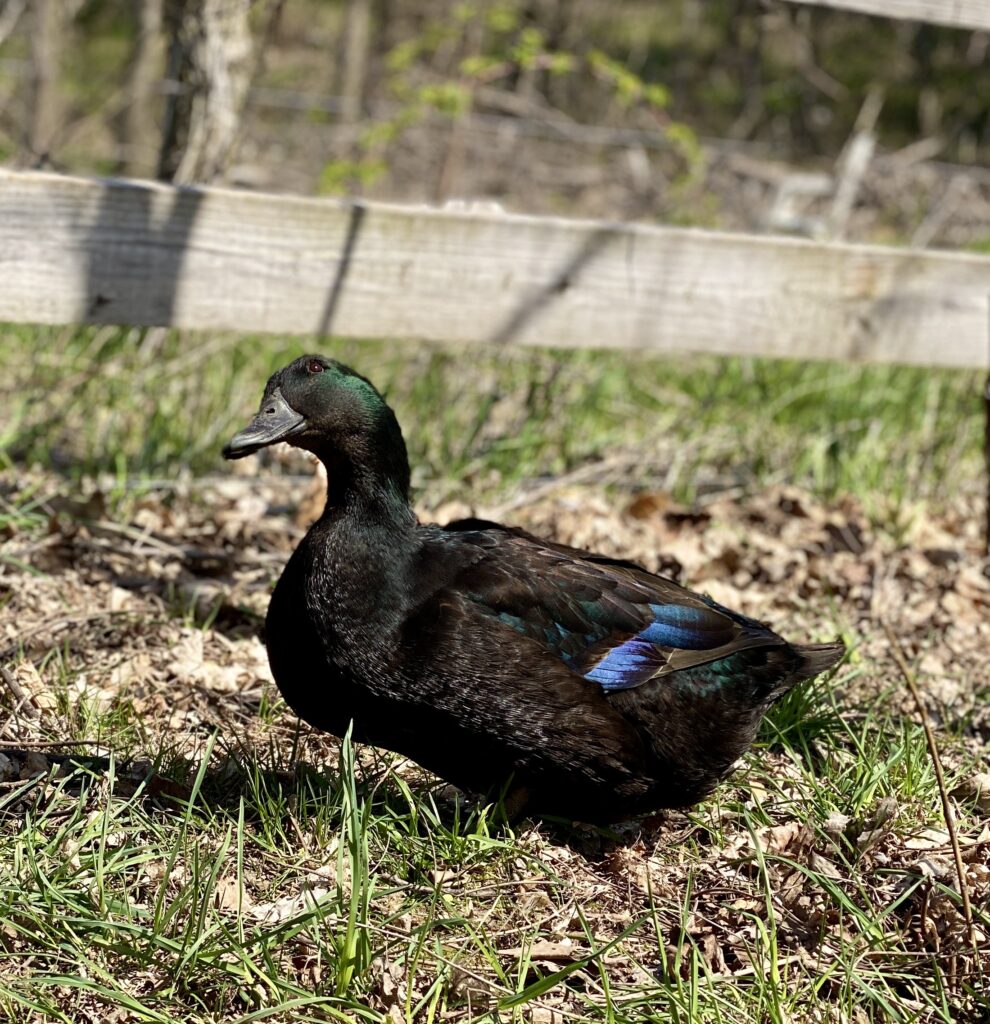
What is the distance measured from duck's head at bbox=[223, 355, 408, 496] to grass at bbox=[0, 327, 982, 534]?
5.83 feet

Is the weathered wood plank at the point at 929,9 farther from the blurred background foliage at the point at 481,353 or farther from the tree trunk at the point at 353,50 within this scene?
the tree trunk at the point at 353,50

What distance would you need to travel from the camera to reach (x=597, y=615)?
2.97 m

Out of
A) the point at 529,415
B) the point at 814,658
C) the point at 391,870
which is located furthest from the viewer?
the point at 529,415

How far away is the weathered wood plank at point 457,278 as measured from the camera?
12.4 ft

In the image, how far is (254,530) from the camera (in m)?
4.56

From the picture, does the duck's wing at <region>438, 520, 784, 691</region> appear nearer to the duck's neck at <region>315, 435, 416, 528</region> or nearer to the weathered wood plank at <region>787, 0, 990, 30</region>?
the duck's neck at <region>315, 435, 416, 528</region>

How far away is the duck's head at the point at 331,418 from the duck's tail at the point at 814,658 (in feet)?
3.56

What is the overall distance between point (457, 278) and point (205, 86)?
1.78 metres

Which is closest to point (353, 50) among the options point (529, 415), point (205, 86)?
point (205, 86)

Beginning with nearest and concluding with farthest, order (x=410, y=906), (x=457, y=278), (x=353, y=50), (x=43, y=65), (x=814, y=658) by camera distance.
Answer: (x=410, y=906) < (x=814, y=658) < (x=457, y=278) < (x=43, y=65) < (x=353, y=50)

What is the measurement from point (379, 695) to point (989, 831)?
4.98 feet

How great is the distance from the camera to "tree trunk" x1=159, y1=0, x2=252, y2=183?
5.17 meters

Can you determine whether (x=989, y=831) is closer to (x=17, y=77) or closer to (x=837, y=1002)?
(x=837, y=1002)

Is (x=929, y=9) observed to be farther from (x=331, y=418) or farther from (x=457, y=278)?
(x=331, y=418)
